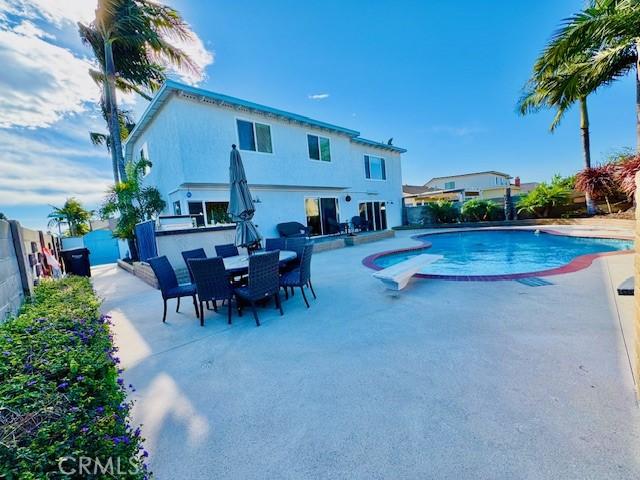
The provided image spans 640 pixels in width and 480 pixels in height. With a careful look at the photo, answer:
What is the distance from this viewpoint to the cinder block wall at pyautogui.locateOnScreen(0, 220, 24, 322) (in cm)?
275

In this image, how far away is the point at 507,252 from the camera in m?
9.37

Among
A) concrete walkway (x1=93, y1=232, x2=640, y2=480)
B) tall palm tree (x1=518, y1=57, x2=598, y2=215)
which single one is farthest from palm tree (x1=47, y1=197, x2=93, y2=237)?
tall palm tree (x1=518, y1=57, x2=598, y2=215)

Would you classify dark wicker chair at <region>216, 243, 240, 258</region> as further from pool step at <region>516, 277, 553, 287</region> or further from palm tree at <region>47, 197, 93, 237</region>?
palm tree at <region>47, 197, 93, 237</region>

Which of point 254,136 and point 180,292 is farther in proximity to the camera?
point 254,136

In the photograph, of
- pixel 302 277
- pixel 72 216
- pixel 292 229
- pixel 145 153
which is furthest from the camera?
pixel 72 216

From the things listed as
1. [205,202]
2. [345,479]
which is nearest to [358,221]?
[205,202]

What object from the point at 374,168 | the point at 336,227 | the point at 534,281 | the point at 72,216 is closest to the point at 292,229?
the point at 336,227

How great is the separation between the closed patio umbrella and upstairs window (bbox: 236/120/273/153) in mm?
5434

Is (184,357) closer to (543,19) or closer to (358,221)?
(358,221)

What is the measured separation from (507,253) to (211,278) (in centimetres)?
967

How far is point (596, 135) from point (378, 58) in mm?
10925

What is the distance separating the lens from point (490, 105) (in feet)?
58.5

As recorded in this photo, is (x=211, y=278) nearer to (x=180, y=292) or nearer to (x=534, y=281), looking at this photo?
(x=180, y=292)

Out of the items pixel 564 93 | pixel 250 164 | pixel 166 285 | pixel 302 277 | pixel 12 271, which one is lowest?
pixel 302 277
